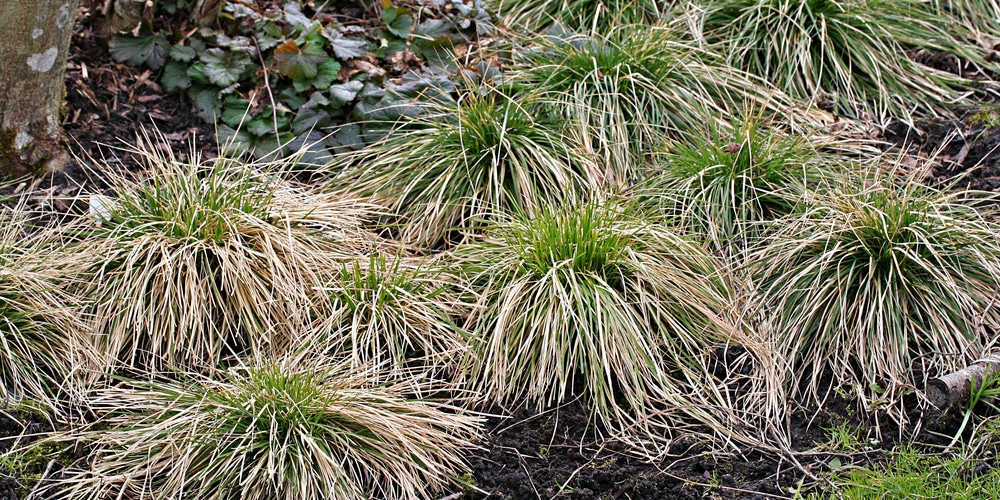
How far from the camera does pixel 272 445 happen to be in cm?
298

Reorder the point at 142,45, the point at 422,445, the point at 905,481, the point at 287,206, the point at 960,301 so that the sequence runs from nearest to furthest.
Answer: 1. the point at 905,481
2. the point at 422,445
3. the point at 960,301
4. the point at 287,206
5. the point at 142,45

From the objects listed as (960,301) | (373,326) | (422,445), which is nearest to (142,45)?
(373,326)

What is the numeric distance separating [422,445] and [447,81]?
7.07ft

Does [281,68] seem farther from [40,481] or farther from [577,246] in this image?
[40,481]

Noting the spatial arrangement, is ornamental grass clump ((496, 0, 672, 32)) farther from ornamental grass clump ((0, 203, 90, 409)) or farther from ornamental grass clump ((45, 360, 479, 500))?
ornamental grass clump ((0, 203, 90, 409))

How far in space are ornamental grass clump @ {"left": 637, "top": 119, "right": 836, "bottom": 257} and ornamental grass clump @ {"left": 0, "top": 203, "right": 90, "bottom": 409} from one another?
7.88 feet

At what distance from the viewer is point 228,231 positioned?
149 inches

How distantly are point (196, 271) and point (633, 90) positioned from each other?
2195mm

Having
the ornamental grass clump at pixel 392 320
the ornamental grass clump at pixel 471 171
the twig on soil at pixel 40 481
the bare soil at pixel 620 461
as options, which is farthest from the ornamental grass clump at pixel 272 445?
the ornamental grass clump at pixel 471 171

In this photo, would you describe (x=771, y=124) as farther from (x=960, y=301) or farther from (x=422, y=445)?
(x=422, y=445)

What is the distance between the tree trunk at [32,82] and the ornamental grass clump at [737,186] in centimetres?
261

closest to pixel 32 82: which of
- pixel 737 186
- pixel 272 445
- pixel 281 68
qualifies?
pixel 281 68

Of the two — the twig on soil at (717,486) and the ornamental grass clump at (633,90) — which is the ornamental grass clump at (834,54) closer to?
the ornamental grass clump at (633,90)

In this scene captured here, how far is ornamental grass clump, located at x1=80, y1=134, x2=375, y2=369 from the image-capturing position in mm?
3623
